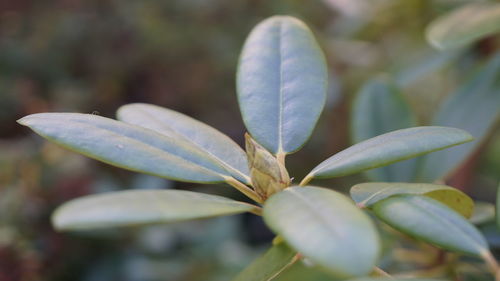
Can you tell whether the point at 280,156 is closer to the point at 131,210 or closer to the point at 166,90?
the point at 131,210

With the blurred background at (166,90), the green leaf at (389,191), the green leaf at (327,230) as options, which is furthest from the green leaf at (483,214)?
the green leaf at (327,230)

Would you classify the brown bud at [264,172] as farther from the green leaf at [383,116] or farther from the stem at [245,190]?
the green leaf at [383,116]

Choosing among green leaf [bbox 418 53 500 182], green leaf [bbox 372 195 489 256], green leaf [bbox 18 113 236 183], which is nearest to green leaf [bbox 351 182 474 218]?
green leaf [bbox 372 195 489 256]

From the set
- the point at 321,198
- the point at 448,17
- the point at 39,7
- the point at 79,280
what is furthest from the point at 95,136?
the point at 39,7

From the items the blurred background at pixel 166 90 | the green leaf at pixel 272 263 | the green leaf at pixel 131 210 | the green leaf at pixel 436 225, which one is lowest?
the blurred background at pixel 166 90

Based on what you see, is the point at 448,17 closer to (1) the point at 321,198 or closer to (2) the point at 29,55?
(1) the point at 321,198

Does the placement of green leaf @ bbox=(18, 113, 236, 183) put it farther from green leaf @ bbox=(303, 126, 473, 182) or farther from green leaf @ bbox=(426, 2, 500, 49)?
green leaf @ bbox=(426, 2, 500, 49)
